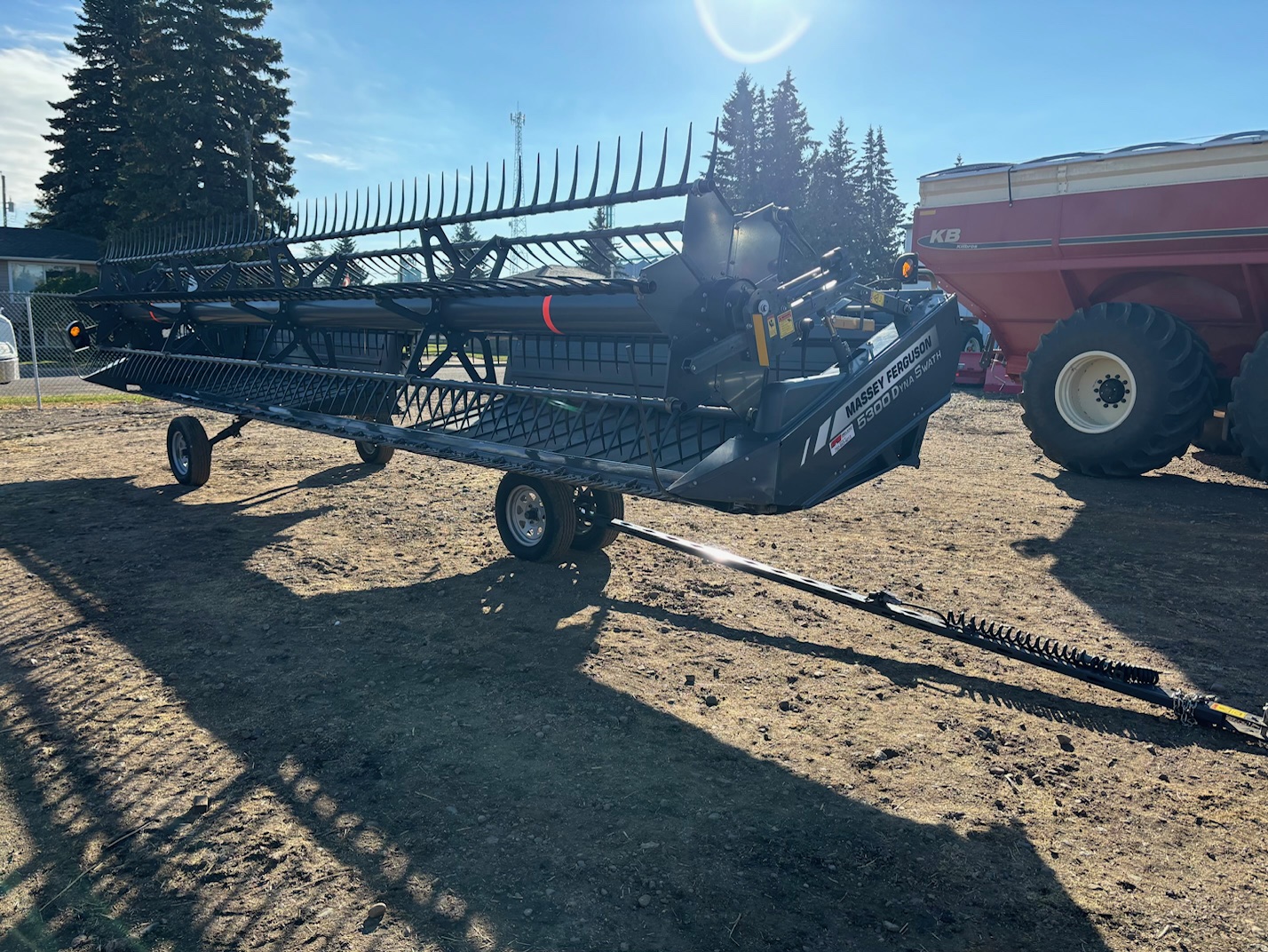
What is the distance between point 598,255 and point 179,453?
494cm

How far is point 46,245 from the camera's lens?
3256 centimetres

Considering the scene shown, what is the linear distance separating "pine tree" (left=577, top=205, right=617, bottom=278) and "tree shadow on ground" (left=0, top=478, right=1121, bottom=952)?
73.6 inches

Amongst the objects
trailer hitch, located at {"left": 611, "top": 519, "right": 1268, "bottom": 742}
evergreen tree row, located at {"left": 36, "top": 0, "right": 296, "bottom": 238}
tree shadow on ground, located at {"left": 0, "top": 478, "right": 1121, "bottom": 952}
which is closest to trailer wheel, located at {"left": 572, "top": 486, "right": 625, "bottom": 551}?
tree shadow on ground, located at {"left": 0, "top": 478, "right": 1121, "bottom": 952}

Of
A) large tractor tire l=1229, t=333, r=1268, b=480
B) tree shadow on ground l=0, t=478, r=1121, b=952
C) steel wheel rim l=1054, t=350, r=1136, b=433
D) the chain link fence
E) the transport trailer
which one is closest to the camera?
tree shadow on ground l=0, t=478, r=1121, b=952

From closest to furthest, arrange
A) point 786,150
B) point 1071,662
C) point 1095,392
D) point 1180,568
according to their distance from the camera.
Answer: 1. point 1071,662
2. point 1180,568
3. point 1095,392
4. point 786,150

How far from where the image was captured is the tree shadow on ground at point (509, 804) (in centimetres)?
229

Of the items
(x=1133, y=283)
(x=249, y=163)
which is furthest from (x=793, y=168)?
(x=1133, y=283)

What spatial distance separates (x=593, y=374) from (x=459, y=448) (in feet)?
3.56

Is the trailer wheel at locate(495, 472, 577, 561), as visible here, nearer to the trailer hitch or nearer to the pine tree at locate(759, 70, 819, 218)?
the trailer hitch

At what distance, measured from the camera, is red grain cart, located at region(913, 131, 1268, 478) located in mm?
7098

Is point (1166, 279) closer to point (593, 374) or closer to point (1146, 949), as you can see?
point (593, 374)

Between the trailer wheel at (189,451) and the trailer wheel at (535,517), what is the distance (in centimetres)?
344

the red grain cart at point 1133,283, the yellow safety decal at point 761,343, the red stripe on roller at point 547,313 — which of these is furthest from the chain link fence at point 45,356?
the red grain cart at point 1133,283

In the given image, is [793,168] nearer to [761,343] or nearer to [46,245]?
[46,245]
